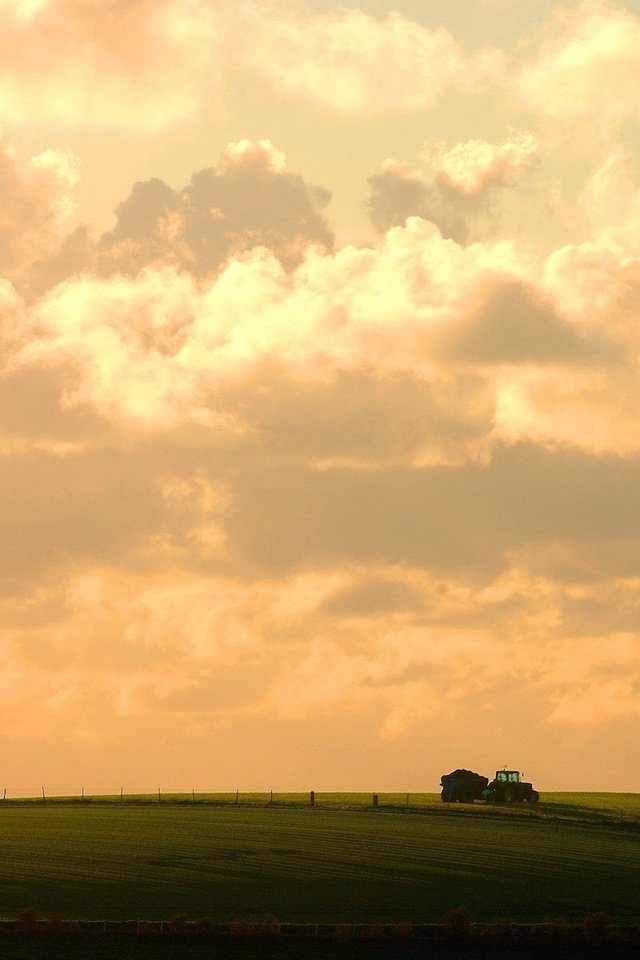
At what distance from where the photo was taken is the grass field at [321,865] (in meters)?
63.5

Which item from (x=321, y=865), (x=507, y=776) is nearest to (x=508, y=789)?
(x=507, y=776)

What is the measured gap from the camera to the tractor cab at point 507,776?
11912 centimetres

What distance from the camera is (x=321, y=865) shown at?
7631 cm

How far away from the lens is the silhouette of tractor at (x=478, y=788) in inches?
4636

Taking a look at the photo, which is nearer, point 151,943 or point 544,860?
point 151,943

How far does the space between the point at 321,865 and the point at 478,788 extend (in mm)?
44194

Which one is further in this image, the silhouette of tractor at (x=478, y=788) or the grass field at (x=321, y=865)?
the silhouette of tractor at (x=478, y=788)

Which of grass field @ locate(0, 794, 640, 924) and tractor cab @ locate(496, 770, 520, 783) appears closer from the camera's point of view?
grass field @ locate(0, 794, 640, 924)

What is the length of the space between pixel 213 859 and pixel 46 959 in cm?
3048

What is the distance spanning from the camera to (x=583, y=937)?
5584cm

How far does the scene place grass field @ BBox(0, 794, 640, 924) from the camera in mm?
63531

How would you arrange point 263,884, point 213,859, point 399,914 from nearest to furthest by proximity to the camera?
point 399,914 → point 263,884 → point 213,859

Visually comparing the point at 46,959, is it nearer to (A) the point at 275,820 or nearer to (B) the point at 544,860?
(B) the point at 544,860

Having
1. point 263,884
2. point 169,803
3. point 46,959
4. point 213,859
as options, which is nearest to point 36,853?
point 213,859
